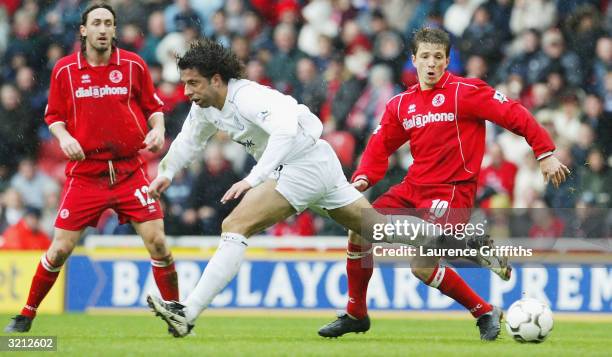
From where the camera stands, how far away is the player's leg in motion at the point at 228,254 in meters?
7.70

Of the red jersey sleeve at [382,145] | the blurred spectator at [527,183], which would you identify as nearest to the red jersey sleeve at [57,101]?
the red jersey sleeve at [382,145]

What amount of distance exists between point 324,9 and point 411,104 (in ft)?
23.7

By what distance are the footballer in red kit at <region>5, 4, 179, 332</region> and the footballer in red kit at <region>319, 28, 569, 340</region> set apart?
154cm

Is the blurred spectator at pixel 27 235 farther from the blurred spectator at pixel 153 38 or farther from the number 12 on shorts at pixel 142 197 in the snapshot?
the number 12 on shorts at pixel 142 197

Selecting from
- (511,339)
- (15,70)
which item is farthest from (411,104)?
(15,70)

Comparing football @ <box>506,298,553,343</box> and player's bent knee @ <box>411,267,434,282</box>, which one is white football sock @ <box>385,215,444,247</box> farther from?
football @ <box>506,298,553,343</box>

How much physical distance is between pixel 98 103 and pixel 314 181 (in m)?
2.04

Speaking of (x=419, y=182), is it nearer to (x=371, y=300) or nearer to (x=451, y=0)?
(x=371, y=300)

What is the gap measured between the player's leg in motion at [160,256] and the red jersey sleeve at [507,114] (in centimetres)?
256

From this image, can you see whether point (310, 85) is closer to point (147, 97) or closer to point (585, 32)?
point (585, 32)

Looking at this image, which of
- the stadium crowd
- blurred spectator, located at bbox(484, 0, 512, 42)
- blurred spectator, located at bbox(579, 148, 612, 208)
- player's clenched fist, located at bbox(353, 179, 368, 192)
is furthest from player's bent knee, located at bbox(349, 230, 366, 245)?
blurred spectator, located at bbox(484, 0, 512, 42)

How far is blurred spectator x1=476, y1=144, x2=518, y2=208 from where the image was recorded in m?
13.4

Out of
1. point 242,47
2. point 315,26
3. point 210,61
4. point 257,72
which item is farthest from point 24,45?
point 210,61

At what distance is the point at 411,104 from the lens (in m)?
8.88
